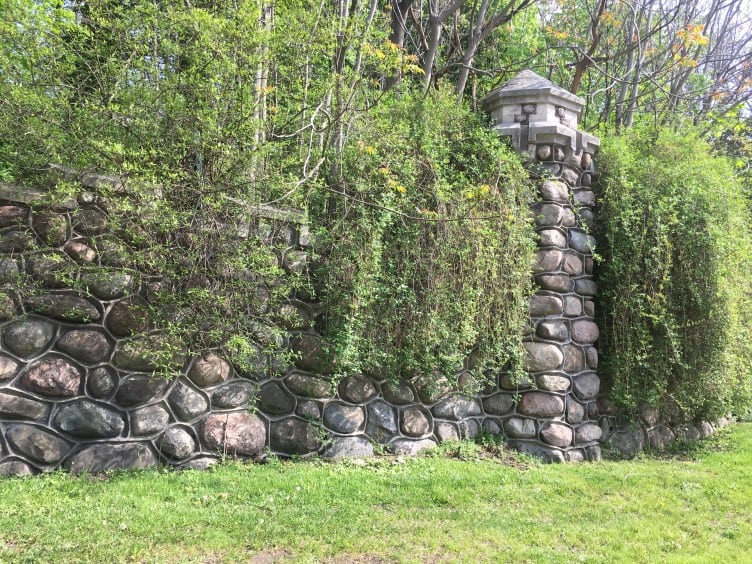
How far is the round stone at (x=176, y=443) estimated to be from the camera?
3787 mm

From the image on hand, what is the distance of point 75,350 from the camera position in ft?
11.8

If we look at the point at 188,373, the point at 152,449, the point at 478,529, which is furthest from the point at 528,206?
the point at 152,449

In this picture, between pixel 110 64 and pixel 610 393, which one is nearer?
pixel 110 64

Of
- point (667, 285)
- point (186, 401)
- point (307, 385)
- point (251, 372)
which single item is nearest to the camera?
point (186, 401)

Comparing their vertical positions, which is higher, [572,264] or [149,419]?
[572,264]

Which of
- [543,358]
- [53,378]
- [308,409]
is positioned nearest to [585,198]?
[543,358]

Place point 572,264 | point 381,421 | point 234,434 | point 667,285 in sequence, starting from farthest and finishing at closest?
point 667,285 → point 572,264 → point 381,421 → point 234,434

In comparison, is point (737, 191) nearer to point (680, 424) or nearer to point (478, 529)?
point (680, 424)

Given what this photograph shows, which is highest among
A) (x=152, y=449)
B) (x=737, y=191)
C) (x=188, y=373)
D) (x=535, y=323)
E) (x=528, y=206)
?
(x=737, y=191)

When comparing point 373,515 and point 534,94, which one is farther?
point 534,94

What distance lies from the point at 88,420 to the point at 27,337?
0.66 metres

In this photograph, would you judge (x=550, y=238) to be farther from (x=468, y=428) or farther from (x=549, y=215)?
(x=468, y=428)

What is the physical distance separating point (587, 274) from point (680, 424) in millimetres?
2225

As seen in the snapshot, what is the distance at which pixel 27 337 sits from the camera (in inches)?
136
